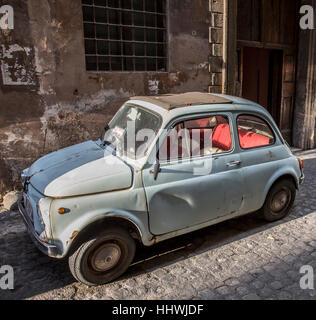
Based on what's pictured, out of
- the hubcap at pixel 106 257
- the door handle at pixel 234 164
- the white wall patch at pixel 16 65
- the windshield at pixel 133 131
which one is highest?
the white wall patch at pixel 16 65

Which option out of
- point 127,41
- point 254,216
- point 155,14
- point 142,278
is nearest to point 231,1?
point 155,14

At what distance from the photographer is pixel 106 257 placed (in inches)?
128

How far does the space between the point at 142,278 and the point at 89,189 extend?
3.96ft

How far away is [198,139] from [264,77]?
632 cm

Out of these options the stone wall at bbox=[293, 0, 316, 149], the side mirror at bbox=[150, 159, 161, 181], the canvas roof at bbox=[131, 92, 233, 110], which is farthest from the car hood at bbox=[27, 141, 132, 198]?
the stone wall at bbox=[293, 0, 316, 149]

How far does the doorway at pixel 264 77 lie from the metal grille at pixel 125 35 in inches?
111

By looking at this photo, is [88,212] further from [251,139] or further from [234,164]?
[251,139]

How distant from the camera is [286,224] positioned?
15.2 ft

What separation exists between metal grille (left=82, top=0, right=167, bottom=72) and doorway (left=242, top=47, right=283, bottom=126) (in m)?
2.83

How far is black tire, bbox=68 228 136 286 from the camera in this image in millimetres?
3107

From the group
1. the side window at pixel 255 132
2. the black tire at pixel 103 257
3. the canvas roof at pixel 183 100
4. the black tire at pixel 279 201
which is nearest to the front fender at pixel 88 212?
the black tire at pixel 103 257

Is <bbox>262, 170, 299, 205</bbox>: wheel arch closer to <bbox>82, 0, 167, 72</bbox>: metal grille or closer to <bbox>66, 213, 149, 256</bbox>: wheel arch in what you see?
<bbox>66, 213, 149, 256</bbox>: wheel arch

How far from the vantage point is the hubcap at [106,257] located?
3.21m

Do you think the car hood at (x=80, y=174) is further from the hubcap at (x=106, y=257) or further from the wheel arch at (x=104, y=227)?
the hubcap at (x=106, y=257)
